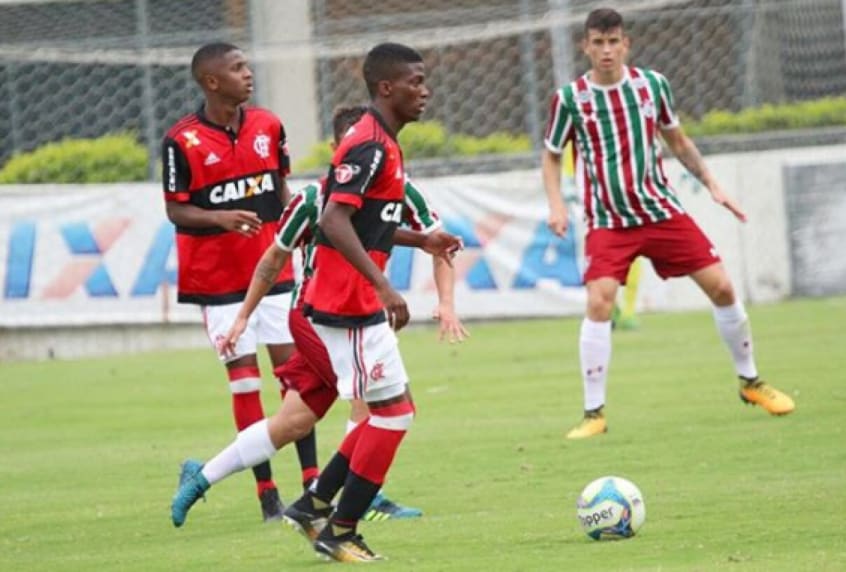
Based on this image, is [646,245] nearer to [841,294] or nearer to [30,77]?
[841,294]

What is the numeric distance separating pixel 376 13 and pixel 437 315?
54.9ft

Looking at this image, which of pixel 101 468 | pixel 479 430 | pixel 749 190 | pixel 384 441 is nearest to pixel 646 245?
pixel 479 430

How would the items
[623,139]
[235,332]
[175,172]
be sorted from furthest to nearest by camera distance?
[623,139]
[175,172]
[235,332]

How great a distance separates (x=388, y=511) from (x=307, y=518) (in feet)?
3.51

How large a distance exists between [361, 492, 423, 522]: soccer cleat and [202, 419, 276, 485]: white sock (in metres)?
0.68

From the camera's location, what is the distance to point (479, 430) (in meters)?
12.2

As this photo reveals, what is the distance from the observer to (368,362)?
7645 millimetres

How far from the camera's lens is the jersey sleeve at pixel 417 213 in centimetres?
836

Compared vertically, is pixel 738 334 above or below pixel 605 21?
below

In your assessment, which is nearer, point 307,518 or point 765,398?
point 307,518

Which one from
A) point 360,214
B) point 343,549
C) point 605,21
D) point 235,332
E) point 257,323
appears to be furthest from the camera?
point 605,21

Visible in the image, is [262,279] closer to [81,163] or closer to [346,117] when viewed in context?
[346,117]

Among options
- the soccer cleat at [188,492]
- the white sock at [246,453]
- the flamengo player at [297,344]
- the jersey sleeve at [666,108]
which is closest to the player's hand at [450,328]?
the flamengo player at [297,344]

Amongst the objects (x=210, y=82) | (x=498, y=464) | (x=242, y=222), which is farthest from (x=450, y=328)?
(x=498, y=464)
